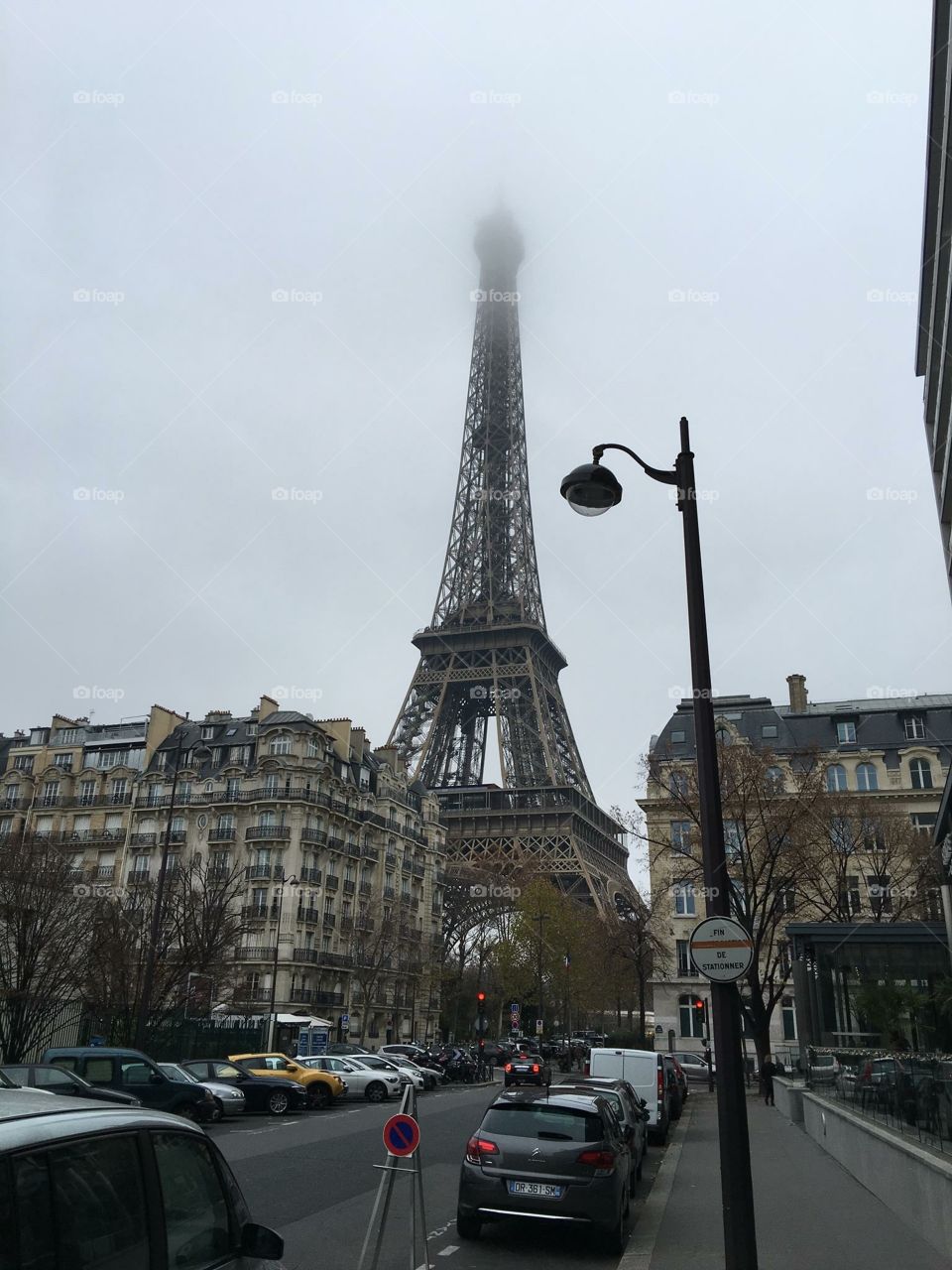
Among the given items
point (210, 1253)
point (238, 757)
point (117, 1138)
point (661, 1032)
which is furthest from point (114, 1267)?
point (238, 757)

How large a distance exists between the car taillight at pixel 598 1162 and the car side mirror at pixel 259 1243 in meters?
6.88

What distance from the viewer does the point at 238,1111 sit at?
2661 centimetres

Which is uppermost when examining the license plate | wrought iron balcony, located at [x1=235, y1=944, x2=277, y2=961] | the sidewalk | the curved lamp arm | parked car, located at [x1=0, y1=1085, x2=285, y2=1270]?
the curved lamp arm

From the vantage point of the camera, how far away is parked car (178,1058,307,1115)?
2631 cm

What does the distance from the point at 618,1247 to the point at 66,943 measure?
27.1m

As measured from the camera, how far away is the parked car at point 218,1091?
2339cm

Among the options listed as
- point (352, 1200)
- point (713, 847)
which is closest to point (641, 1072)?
point (352, 1200)

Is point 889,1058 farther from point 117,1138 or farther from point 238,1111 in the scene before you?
point 238,1111

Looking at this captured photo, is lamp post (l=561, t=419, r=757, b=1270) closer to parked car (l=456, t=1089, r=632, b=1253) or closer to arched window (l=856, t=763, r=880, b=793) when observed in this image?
parked car (l=456, t=1089, r=632, b=1253)

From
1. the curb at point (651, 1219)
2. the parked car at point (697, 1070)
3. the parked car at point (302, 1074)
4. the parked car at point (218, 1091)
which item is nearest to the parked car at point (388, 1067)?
the parked car at point (302, 1074)

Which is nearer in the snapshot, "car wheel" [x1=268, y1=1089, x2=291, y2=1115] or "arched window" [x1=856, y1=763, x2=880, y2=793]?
"car wheel" [x1=268, y1=1089, x2=291, y2=1115]

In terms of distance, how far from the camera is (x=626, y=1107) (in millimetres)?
15281

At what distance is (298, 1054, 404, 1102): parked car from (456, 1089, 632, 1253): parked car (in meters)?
23.5

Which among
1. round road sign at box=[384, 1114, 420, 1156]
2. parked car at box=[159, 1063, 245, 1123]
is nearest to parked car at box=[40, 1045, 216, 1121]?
parked car at box=[159, 1063, 245, 1123]
